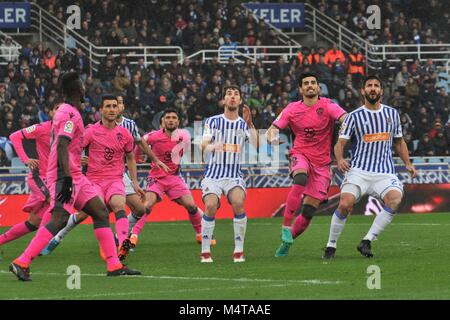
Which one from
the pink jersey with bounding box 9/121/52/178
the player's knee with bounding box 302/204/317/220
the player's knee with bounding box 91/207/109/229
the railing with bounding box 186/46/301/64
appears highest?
the railing with bounding box 186/46/301/64

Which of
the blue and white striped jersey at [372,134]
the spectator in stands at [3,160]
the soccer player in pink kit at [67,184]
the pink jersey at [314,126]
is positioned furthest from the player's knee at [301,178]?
the spectator in stands at [3,160]

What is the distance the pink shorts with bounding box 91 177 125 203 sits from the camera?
17.1 metres

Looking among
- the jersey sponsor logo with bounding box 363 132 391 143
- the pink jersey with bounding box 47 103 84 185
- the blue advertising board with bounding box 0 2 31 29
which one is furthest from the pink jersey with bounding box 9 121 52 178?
the blue advertising board with bounding box 0 2 31 29

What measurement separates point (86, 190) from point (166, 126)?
6.97 meters

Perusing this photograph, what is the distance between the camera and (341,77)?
117 ft

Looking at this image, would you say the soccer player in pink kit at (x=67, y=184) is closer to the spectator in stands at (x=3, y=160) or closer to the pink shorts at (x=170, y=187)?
the pink shorts at (x=170, y=187)

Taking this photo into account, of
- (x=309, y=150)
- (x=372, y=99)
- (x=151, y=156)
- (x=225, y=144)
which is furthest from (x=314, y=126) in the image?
(x=151, y=156)

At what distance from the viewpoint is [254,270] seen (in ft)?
49.2

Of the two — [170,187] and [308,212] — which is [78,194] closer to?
[308,212]

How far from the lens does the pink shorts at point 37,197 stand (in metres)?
17.8

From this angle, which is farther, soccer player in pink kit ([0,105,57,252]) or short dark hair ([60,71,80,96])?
soccer player in pink kit ([0,105,57,252])

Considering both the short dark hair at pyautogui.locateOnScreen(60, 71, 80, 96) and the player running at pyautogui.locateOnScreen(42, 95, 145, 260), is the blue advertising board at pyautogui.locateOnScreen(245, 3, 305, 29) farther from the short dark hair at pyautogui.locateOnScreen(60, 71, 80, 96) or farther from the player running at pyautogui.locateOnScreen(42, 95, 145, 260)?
the short dark hair at pyautogui.locateOnScreen(60, 71, 80, 96)

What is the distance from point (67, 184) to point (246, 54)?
2413 cm

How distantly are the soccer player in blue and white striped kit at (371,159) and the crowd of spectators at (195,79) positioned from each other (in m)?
14.3
